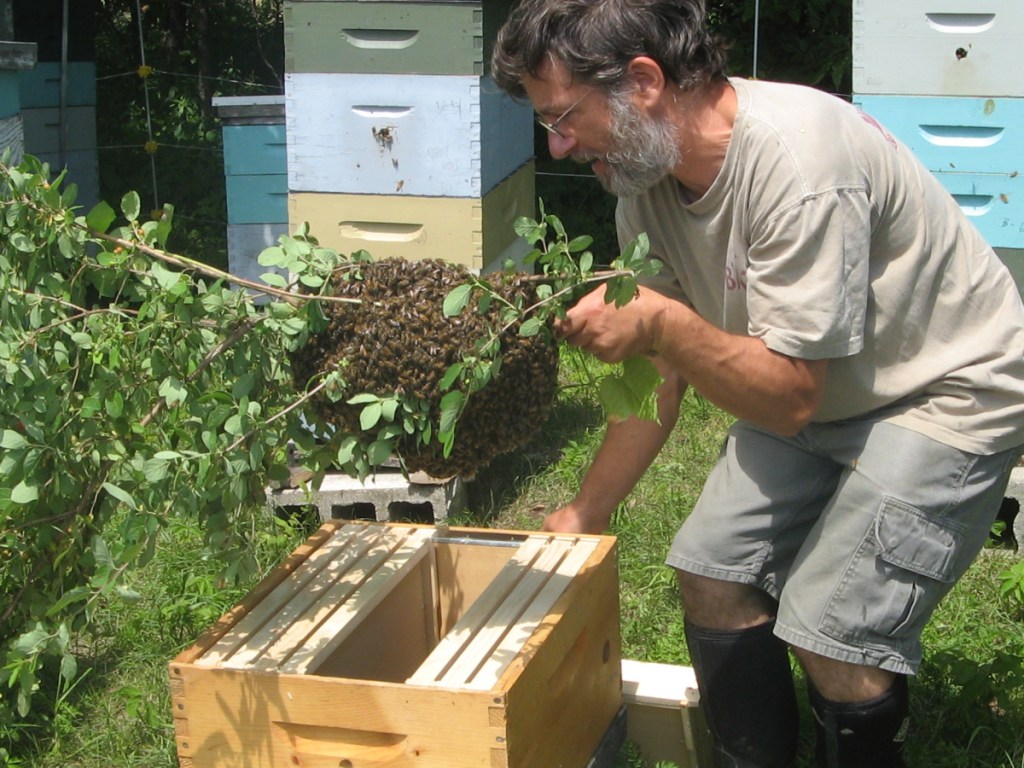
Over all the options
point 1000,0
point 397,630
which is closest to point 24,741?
point 397,630

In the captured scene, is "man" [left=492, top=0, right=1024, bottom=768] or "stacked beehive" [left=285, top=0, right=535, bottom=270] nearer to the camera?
"man" [left=492, top=0, right=1024, bottom=768]

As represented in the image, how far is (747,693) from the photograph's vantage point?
216cm

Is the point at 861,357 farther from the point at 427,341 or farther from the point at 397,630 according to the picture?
the point at 397,630

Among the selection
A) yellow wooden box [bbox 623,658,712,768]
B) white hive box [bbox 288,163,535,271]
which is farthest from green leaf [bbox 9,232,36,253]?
white hive box [bbox 288,163,535,271]

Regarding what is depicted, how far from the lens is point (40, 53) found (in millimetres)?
5676

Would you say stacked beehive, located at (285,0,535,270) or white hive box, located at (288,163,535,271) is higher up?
stacked beehive, located at (285,0,535,270)

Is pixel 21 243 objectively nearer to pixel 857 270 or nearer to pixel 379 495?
pixel 857 270

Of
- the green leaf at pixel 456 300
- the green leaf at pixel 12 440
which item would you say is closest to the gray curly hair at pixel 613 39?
the green leaf at pixel 456 300

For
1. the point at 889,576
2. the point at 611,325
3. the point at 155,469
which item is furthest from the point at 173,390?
the point at 889,576

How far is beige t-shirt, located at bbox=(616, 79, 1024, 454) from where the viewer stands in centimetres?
176

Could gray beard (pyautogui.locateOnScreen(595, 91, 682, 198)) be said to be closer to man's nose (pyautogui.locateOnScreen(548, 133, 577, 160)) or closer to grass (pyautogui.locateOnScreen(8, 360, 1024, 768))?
man's nose (pyautogui.locateOnScreen(548, 133, 577, 160))

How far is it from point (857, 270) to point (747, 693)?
0.80 m

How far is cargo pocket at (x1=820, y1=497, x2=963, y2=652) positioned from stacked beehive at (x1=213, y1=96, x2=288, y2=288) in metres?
2.74

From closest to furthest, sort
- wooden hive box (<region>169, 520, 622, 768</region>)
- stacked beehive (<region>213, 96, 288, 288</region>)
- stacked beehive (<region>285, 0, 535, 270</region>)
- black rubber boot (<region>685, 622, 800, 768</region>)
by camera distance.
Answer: wooden hive box (<region>169, 520, 622, 768</region>) → black rubber boot (<region>685, 622, 800, 768</region>) → stacked beehive (<region>285, 0, 535, 270</region>) → stacked beehive (<region>213, 96, 288, 288</region>)
